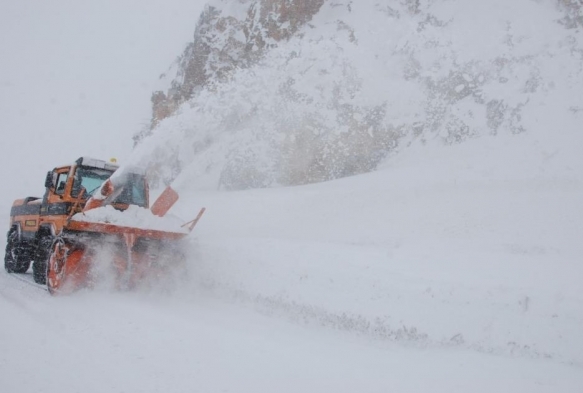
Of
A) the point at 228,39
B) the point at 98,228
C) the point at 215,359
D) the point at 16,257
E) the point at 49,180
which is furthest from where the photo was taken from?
the point at 228,39

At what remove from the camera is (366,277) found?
686 cm

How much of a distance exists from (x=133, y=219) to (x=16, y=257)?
163 inches

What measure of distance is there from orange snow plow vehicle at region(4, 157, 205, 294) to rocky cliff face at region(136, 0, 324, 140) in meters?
13.2

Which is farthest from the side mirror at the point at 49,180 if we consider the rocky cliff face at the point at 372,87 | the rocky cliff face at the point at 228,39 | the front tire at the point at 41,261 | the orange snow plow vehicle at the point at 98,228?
the rocky cliff face at the point at 228,39

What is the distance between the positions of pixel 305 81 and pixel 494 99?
22.6ft

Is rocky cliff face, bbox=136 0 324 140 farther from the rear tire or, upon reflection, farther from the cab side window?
the cab side window

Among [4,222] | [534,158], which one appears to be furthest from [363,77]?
[4,222]

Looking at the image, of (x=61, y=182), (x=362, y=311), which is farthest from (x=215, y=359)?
(x=61, y=182)

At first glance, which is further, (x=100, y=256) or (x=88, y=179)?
(x=88, y=179)

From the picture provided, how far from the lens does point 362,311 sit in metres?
6.39

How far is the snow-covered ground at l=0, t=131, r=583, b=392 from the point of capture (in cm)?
416

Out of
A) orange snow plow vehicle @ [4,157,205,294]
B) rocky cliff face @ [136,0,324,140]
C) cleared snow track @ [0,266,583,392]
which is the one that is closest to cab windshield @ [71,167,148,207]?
orange snow plow vehicle @ [4,157,205,294]

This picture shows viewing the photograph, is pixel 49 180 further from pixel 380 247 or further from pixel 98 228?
pixel 380 247

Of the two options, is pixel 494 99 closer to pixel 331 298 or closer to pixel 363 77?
pixel 363 77
